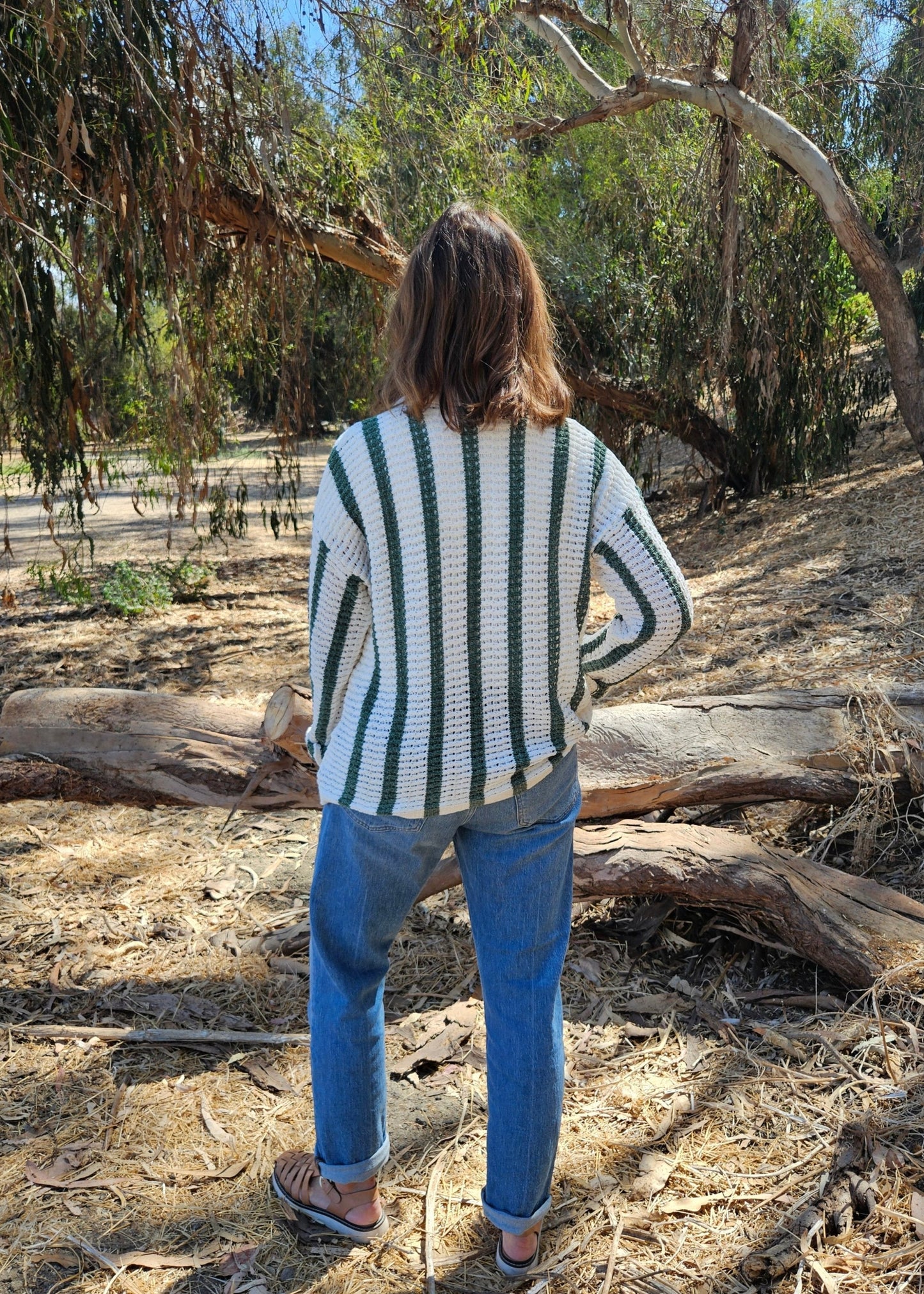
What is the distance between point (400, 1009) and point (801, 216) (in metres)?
7.09

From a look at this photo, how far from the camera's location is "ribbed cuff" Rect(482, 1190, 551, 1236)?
6.15 ft

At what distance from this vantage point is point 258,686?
5766 millimetres

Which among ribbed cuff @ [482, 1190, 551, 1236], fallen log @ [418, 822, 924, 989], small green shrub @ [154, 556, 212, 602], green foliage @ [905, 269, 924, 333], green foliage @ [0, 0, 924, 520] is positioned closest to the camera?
ribbed cuff @ [482, 1190, 551, 1236]

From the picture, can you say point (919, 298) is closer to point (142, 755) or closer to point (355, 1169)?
point (142, 755)

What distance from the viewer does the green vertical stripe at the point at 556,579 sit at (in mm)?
1663

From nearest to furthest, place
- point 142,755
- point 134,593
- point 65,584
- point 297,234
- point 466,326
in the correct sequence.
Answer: point 466,326 → point 142,755 → point 297,234 → point 65,584 → point 134,593

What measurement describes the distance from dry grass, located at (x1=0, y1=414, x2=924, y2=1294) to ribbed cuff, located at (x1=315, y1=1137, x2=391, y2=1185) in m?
0.19

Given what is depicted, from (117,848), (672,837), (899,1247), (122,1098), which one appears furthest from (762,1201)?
(117,848)

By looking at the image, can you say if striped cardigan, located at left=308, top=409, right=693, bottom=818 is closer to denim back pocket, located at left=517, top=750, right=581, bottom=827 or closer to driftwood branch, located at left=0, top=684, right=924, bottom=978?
denim back pocket, located at left=517, top=750, right=581, bottom=827

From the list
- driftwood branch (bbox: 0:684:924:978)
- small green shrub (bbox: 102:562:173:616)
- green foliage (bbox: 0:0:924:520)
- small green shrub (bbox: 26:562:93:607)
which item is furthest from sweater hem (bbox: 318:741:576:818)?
small green shrub (bbox: 102:562:173:616)

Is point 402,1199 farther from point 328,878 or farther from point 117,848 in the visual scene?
point 117,848

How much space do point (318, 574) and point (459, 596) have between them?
23 centimetres

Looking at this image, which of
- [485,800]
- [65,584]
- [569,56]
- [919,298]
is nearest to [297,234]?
[65,584]

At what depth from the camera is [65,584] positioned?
6.76 metres
